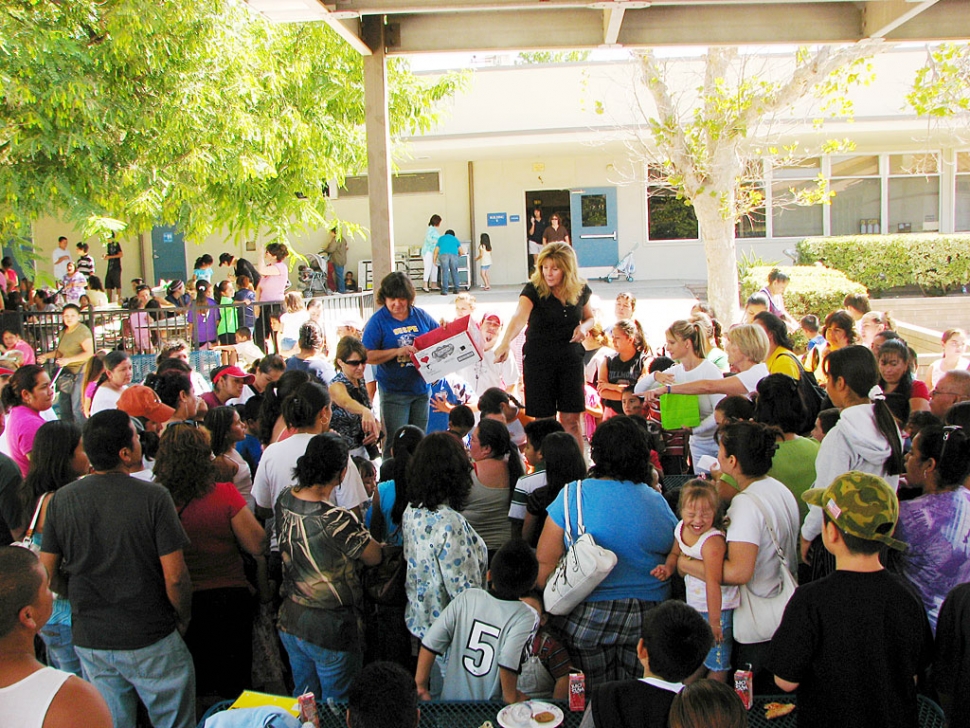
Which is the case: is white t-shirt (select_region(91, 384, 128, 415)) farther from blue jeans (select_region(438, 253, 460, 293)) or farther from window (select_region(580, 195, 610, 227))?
window (select_region(580, 195, 610, 227))

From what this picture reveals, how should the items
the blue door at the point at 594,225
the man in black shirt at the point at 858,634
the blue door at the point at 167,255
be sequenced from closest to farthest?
1. the man in black shirt at the point at 858,634
2. the blue door at the point at 594,225
3. the blue door at the point at 167,255

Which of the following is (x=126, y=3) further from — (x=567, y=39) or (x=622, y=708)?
(x=622, y=708)

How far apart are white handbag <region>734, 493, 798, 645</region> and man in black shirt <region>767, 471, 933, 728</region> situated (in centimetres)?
73

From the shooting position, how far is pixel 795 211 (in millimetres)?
21844

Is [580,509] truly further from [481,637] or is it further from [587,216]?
[587,216]

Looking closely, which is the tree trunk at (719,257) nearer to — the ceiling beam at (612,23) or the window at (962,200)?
the ceiling beam at (612,23)

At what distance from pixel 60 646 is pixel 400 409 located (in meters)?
2.82

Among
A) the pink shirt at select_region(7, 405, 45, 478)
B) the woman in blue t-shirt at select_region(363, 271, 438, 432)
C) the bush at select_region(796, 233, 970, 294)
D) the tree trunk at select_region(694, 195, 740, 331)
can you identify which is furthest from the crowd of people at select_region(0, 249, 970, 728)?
the bush at select_region(796, 233, 970, 294)

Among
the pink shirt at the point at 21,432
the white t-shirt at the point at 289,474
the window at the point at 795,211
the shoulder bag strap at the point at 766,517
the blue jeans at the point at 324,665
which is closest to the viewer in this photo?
the shoulder bag strap at the point at 766,517

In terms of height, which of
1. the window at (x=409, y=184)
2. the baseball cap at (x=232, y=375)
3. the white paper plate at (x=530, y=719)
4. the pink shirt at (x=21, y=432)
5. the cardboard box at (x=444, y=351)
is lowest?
the white paper plate at (x=530, y=719)

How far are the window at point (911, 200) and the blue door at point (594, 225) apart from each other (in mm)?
6766

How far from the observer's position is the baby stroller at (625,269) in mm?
21750

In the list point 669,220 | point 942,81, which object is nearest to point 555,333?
point 942,81

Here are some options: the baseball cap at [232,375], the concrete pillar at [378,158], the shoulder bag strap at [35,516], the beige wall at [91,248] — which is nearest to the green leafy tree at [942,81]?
the concrete pillar at [378,158]
